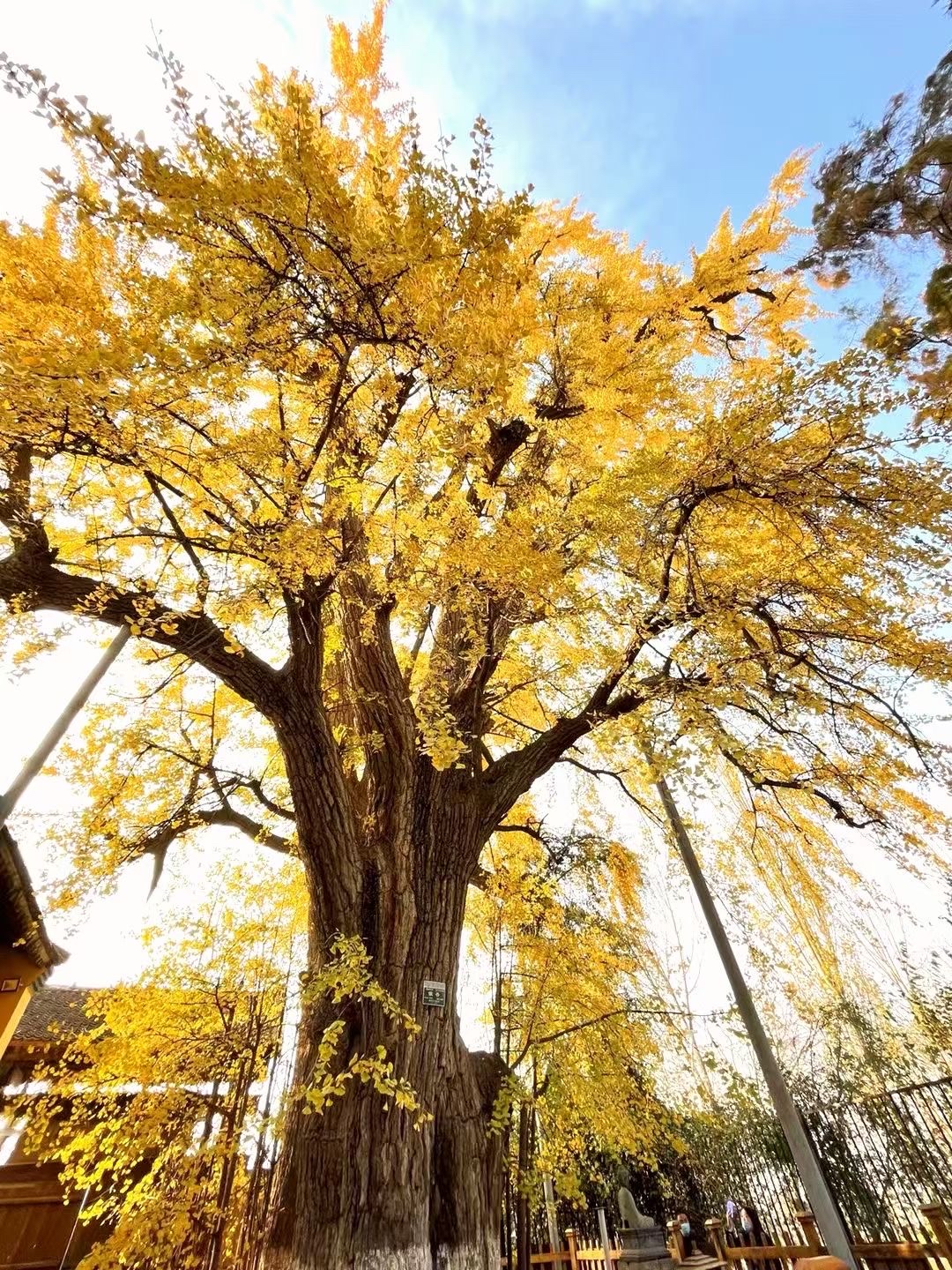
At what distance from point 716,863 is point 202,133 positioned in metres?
7.52

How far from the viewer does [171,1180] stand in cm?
401

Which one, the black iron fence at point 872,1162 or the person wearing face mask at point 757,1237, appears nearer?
the black iron fence at point 872,1162

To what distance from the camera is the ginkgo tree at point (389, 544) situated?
9.24 feet

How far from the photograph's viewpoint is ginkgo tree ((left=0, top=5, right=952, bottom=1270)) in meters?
2.82

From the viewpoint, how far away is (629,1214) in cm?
689

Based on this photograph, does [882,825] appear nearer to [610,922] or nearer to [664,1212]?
[610,922]

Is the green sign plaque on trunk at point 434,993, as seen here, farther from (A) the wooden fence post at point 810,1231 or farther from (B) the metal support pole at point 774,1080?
(A) the wooden fence post at point 810,1231

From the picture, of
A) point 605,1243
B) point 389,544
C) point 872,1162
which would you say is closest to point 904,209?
point 389,544

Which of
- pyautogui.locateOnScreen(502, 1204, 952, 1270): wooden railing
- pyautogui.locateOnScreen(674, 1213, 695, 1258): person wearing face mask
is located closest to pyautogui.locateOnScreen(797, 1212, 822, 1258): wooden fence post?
pyautogui.locateOnScreen(502, 1204, 952, 1270): wooden railing

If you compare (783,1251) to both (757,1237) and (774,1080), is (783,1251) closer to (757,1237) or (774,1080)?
(757,1237)

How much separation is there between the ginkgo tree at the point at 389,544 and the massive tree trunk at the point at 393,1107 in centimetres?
2

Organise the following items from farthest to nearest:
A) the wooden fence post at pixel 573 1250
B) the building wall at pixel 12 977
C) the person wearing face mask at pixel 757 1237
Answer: the wooden fence post at pixel 573 1250 < the building wall at pixel 12 977 < the person wearing face mask at pixel 757 1237

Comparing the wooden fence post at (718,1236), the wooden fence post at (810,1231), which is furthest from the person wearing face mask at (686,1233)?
the wooden fence post at (810,1231)

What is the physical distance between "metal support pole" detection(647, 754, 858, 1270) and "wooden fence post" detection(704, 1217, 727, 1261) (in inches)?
85.8
